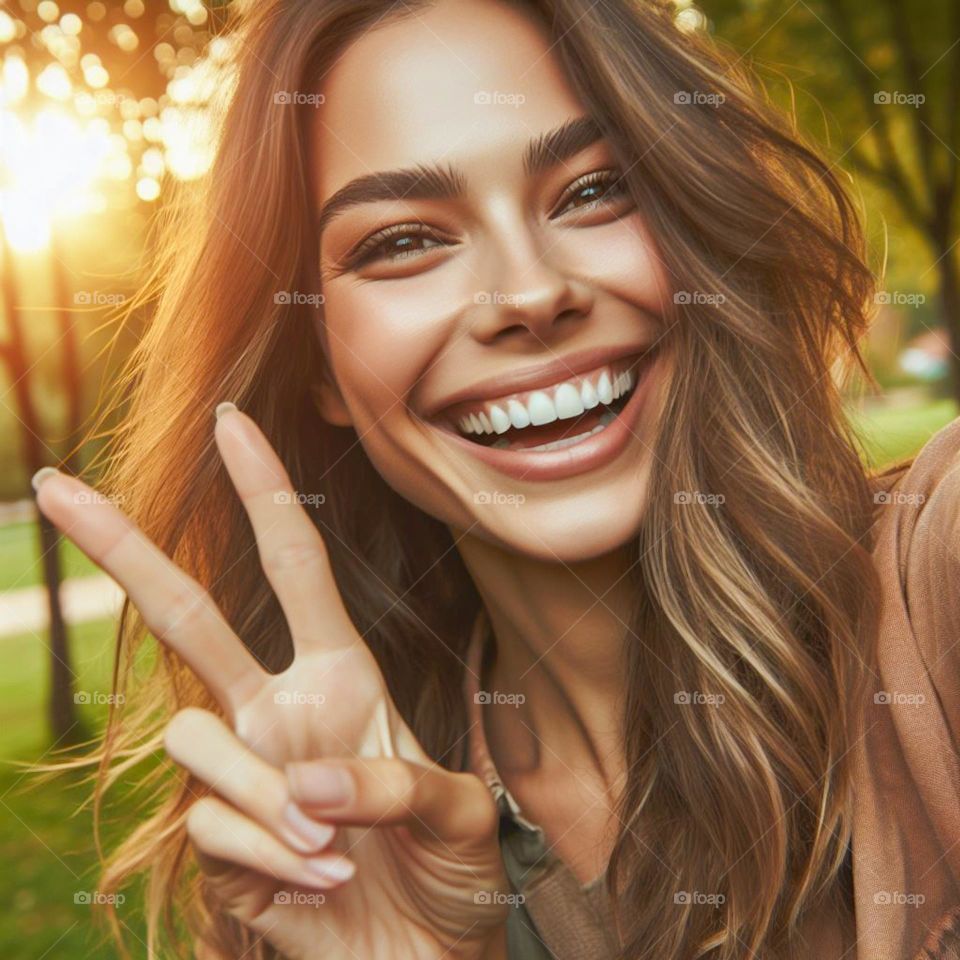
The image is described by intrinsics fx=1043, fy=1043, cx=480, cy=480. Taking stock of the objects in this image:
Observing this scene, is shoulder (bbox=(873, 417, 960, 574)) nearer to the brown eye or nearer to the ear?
the brown eye

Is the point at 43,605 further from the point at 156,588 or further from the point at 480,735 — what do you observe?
the point at 156,588

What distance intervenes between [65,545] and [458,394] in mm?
3862

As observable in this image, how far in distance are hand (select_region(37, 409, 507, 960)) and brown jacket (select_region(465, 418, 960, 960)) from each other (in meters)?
0.53

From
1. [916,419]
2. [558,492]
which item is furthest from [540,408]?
[916,419]

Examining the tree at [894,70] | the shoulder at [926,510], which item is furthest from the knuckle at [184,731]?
the tree at [894,70]

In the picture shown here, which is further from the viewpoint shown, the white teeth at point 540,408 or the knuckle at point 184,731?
the white teeth at point 540,408

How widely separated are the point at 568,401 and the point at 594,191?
33cm

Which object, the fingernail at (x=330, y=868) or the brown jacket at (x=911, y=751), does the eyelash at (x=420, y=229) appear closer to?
the brown jacket at (x=911, y=751)

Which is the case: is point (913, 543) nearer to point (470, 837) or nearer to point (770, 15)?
point (470, 837)

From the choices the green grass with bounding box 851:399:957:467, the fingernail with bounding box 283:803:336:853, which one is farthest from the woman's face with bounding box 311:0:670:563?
the green grass with bounding box 851:399:957:467

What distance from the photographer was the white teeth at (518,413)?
1.62 m

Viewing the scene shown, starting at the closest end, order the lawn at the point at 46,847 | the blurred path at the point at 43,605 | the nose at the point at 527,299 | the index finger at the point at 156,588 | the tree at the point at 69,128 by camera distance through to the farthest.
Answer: the index finger at the point at 156,588
the nose at the point at 527,299
the lawn at the point at 46,847
the tree at the point at 69,128
the blurred path at the point at 43,605

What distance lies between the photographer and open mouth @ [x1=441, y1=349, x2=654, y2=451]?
5.30ft

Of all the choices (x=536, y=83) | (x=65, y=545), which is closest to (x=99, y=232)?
(x=65, y=545)
